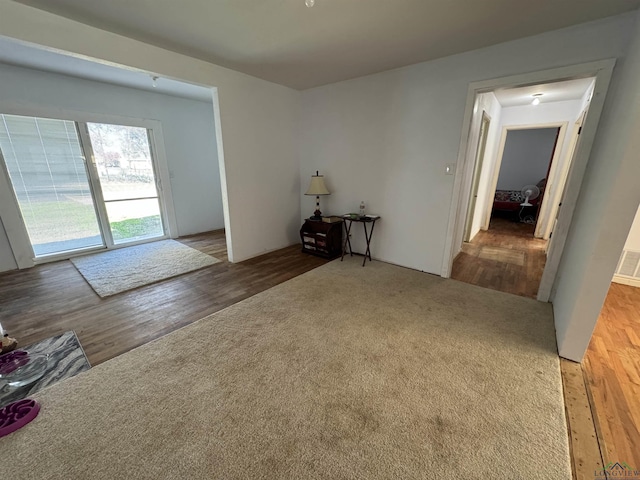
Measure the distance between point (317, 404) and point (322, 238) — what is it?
260 centimetres

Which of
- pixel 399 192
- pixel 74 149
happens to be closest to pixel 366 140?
pixel 399 192

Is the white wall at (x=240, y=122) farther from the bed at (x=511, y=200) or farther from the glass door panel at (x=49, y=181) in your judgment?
the bed at (x=511, y=200)

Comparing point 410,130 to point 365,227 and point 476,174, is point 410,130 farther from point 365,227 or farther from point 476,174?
point 476,174

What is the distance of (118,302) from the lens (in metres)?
2.68

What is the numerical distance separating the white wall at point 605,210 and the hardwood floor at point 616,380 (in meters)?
0.19

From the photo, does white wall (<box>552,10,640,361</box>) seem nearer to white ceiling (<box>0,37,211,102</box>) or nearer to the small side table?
the small side table

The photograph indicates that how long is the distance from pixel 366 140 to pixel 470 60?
1400 millimetres

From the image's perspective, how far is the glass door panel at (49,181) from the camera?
3342 mm

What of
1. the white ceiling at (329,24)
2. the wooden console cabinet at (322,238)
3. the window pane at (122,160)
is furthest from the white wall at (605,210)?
the window pane at (122,160)

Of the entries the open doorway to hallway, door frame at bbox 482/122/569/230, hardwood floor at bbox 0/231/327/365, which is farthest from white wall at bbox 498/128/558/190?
hardwood floor at bbox 0/231/327/365

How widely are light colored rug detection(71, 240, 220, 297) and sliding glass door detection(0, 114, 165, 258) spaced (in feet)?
1.23

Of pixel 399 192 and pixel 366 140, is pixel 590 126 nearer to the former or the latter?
pixel 399 192

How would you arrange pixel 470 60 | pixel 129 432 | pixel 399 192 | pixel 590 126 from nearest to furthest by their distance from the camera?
pixel 129 432 < pixel 590 126 < pixel 470 60 < pixel 399 192

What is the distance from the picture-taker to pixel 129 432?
1361mm
